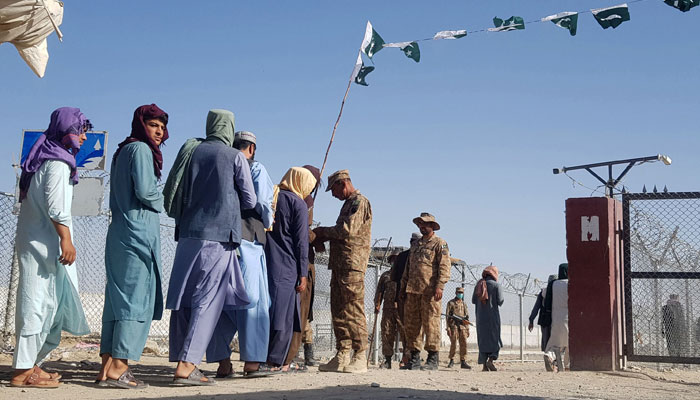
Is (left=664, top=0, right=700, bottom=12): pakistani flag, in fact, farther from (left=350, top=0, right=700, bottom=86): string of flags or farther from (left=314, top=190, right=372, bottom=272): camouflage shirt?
(left=314, top=190, right=372, bottom=272): camouflage shirt

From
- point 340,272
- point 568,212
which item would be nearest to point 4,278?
point 340,272

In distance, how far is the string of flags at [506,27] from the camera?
8.00 metres

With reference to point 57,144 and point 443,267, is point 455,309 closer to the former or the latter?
point 443,267

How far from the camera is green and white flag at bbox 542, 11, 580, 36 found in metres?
8.25

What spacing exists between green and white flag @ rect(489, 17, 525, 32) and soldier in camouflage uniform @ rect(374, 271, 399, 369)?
11.2ft

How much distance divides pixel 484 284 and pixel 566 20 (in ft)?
14.6

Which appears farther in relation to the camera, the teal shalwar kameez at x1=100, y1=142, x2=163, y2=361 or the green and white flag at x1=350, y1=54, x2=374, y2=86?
the green and white flag at x1=350, y1=54, x2=374, y2=86

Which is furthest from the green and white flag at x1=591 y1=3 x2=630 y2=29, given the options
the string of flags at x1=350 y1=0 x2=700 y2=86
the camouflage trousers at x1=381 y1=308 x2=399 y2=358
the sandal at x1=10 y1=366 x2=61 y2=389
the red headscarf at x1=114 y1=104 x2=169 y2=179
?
the sandal at x1=10 y1=366 x2=61 y2=389

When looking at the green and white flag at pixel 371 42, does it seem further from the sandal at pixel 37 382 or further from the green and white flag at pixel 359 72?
the sandal at pixel 37 382

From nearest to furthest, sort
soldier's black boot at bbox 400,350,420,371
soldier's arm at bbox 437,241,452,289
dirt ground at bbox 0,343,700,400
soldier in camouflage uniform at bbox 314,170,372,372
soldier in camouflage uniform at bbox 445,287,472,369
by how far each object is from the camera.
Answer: dirt ground at bbox 0,343,700,400 → soldier in camouflage uniform at bbox 314,170,372,372 → soldier's arm at bbox 437,241,452,289 → soldier's black boot at bbox 400,350,420,371 → soldier in camouflage uniform at bbox 445,287,472,369

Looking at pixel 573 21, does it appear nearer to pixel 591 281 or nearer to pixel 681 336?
pixel 591 281

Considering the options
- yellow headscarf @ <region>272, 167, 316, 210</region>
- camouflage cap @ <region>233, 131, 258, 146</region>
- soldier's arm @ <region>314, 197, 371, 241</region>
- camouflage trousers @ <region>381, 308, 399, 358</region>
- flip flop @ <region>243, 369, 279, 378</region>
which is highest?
camouflage cap @ <region>233, 131, 258, 146</region>

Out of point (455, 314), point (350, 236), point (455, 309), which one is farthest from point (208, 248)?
point (455, 309)

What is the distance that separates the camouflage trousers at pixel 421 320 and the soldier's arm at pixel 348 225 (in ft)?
5.85
